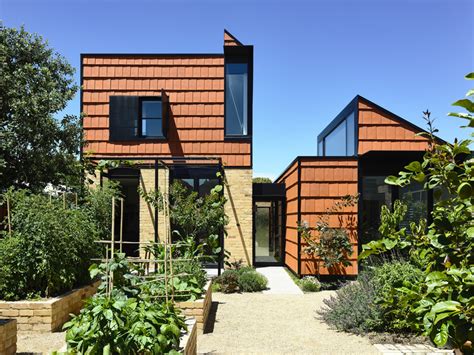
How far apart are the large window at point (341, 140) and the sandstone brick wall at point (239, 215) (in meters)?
3.12

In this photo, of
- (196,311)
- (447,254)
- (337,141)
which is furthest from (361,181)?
(447,254)

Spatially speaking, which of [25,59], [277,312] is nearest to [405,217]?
[277,312]

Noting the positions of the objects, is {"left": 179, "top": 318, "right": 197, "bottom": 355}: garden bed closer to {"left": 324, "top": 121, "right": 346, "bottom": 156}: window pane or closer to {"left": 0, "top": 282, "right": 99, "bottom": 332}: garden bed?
{"left": 0, "top": 282, "right": 99, "bottom": 332}: garden bed

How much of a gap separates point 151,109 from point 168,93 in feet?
2.61

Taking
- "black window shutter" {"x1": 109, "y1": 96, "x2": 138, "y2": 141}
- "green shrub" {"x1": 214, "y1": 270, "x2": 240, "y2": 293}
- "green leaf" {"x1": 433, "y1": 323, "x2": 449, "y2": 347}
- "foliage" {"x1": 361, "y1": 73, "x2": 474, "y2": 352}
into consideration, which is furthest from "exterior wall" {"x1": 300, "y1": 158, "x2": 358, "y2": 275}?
"green leaf" {"x1": 433, "y1": 323, "x2": 449, "y2": 347}

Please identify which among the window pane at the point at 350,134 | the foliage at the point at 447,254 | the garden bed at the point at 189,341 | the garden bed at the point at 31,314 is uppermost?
the window pane at the point at 350,134

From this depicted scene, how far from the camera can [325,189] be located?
1138cm

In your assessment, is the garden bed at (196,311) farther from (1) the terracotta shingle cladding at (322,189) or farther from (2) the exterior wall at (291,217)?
(2) the exterior wall at (291,217)

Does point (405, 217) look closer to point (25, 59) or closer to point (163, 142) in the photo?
point (163, 142)

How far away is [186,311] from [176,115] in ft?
27.2

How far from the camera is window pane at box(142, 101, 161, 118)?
44.7 feet

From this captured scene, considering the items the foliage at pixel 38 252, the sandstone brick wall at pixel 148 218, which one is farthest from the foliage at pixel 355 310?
the sandstone brick wall at pixel 148 218

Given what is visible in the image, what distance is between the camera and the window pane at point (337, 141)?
42.3 ft

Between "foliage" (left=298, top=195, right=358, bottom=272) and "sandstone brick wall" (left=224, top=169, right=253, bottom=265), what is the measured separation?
100 inches
